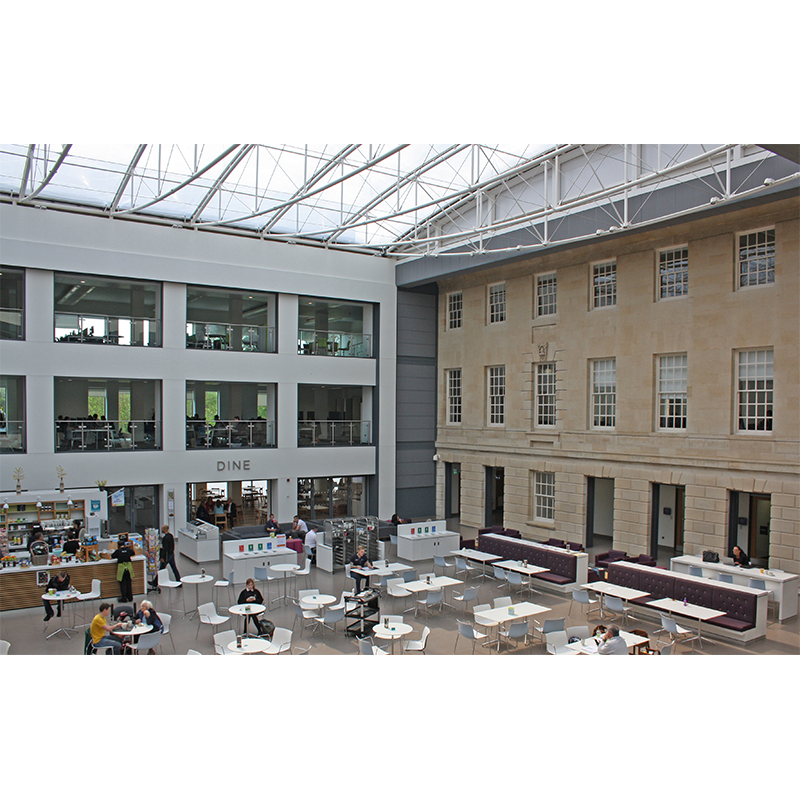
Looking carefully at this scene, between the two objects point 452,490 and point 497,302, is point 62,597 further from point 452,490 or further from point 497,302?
point 497,302

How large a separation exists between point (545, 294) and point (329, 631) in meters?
14.1

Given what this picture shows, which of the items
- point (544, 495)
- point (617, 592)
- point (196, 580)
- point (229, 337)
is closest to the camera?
point (617, 592)

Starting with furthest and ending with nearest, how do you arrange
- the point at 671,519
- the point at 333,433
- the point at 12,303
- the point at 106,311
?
the point at 333,433
the point at 106,311
the point at 671,519
the point at 12,303

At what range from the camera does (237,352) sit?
23094mm

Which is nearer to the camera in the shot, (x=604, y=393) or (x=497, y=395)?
(x=604, y=393)

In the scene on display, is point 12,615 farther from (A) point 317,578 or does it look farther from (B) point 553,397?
(B) point 553,397

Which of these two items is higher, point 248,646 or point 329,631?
point 248,646

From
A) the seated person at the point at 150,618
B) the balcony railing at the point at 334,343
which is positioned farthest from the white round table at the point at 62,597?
the balcony railing at the point at 334,343

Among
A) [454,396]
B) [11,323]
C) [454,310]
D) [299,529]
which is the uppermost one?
[454,310]

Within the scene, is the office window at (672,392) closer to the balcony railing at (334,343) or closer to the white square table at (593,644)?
the white square table at (593,644)

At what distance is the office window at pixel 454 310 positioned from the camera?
26406 millimetres

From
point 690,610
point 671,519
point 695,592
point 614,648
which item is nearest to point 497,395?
point 671,519

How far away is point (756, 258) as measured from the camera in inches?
675

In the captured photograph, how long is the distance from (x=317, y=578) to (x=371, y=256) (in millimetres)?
13081
